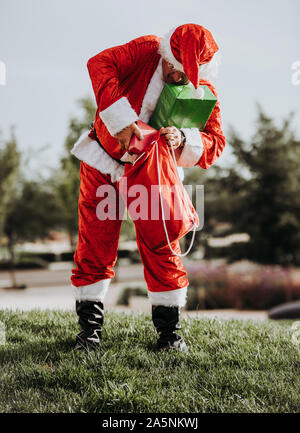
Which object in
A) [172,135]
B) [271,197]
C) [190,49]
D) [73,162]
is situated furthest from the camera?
[271,197]

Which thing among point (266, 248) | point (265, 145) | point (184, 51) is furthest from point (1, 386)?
point (265, 145)

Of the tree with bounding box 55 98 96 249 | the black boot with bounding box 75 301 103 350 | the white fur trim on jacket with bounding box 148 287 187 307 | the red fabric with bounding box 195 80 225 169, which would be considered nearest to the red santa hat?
the red fabric with bounding box 195 80 225 169

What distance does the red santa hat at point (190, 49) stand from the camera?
1837 mm

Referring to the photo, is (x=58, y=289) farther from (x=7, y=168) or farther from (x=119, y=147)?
(x=119, y=147)

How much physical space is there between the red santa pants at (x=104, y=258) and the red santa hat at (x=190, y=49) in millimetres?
657

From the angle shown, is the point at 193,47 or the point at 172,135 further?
the point at 172,135

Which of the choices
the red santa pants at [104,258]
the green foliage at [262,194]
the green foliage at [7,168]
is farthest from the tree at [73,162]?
the red santa pants at [104,258]

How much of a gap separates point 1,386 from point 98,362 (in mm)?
433

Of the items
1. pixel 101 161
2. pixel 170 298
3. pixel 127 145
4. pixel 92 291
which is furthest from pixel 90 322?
pixel 127 145


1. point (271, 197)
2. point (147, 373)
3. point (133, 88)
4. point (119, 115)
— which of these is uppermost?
point (133, 88)

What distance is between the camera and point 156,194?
1854 millimetres

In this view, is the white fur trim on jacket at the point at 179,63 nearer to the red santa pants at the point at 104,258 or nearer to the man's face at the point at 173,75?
the man's face at the point at 173,75

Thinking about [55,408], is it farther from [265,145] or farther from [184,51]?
[265,145]

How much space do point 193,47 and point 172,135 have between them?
38 centimetres
